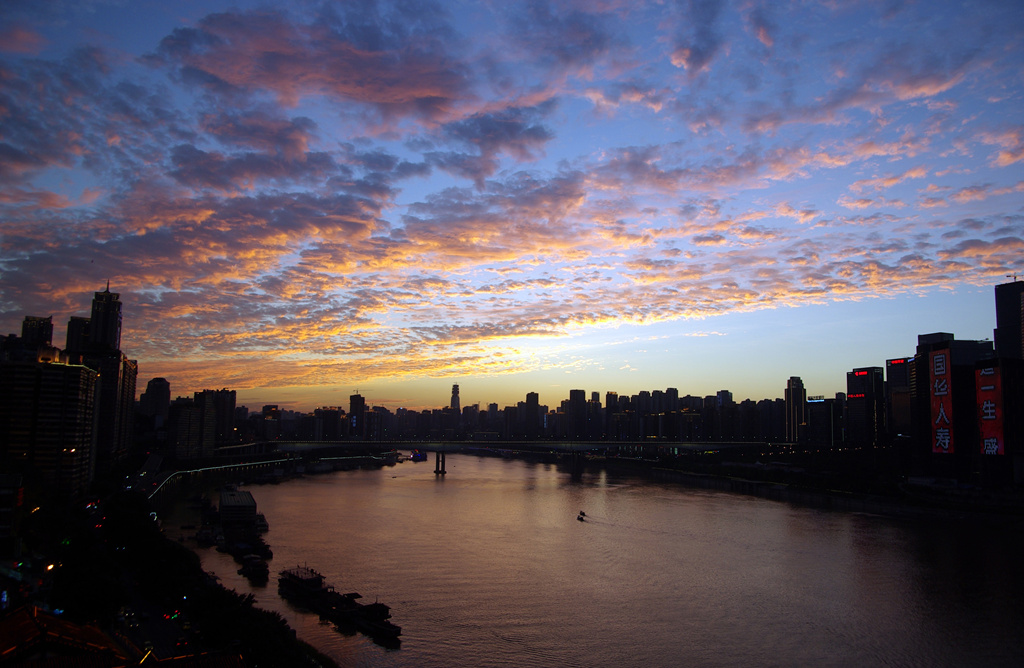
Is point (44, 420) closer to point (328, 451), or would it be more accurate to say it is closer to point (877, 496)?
point (877, 496)

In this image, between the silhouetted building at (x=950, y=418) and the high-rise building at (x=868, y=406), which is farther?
the high-rise building at (x=868, y=406)

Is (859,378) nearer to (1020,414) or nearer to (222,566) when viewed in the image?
(1020,414)

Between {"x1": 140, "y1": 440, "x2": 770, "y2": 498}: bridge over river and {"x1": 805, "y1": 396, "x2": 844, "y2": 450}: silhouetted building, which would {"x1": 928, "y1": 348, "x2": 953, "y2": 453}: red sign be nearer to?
{"x1": 140, "y1": 440, "x2": 770, "y2": 498}: bridge over river

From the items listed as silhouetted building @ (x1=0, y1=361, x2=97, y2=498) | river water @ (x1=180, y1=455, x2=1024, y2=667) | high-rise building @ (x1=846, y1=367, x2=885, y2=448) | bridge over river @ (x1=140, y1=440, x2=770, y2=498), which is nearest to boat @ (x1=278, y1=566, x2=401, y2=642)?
river water @ (x1=180, y1=455, x2=1024, y2=667)

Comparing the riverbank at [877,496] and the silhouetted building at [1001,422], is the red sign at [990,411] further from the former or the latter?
the riverbank at [877,496]

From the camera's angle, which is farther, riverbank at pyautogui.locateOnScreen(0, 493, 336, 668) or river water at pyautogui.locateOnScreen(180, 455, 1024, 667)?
river water at pyautogui.locateOnScreen(180, 455, 1024, 667)

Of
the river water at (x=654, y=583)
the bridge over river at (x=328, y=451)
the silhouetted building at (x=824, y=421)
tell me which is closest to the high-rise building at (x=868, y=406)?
the silhouetted building at (x=824, y=421)

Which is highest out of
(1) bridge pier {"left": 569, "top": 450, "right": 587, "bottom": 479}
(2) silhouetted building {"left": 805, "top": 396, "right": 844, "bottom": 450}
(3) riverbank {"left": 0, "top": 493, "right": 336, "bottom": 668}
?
(2) silhouetted building {"left": 805, "top": 396, "right": 844, "bottom": 450}
